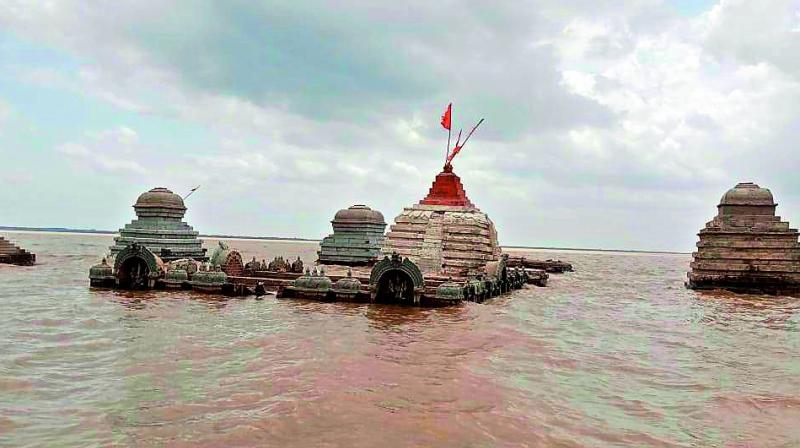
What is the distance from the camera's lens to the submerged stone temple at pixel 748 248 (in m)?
32.5

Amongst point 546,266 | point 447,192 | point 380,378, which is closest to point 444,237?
point 447,192

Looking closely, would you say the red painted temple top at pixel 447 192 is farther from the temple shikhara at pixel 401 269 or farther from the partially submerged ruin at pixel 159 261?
the partially submerged ruin at pixel 159 261

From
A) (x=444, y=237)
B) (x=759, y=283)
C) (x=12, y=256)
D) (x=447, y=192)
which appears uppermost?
(x=447, y=192)

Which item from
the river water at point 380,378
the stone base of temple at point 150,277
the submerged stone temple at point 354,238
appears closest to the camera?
the river water at point 380,378

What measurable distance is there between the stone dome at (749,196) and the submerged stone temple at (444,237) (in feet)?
46.1

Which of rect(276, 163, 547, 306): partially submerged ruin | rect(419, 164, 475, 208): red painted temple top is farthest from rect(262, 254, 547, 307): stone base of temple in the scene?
rect(419, 164, 475, 208): red painted temple top

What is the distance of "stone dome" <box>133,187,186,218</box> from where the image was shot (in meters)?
40.8

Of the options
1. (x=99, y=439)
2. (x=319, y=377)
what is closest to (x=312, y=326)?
(x=319, y=377)

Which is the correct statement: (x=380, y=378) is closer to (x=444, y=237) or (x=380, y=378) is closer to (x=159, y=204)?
(x=444, y=237)

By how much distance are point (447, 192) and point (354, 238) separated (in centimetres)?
1777

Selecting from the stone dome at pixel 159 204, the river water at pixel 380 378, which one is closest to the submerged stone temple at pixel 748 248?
the river water at pixel 380 378

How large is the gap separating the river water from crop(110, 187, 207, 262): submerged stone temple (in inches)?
695

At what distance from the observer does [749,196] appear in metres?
33.8

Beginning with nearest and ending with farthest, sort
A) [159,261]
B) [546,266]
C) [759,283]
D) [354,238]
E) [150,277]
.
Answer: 1. [150,277]
2. [159,261]
3. [759,283]
4. [354,238]
5. [546,266]
